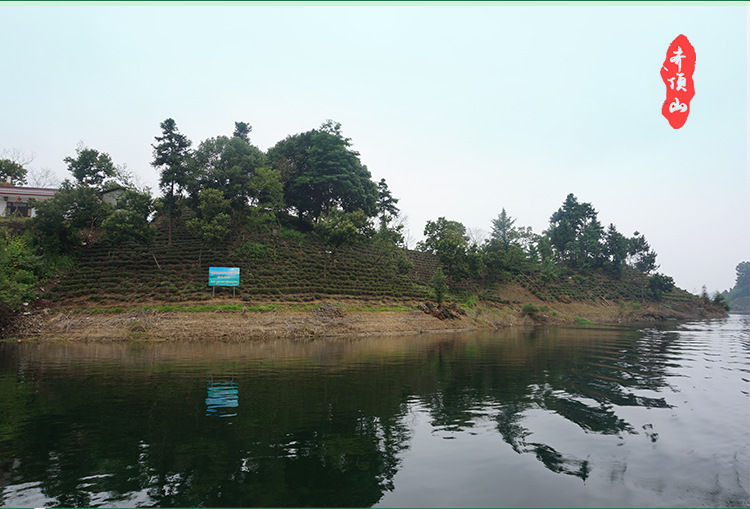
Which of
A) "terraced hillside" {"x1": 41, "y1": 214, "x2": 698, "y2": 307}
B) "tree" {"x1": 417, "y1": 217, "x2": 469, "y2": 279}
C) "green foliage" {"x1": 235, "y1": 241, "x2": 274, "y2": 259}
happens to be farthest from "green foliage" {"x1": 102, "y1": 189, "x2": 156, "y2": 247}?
"tree" {"x1": 417, "y1": 217, "x2": 469, "y2": 279}

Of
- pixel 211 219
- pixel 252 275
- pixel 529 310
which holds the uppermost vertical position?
pixel 211 219

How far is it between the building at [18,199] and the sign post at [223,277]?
122 ft

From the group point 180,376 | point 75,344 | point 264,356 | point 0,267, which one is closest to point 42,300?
point 0,267

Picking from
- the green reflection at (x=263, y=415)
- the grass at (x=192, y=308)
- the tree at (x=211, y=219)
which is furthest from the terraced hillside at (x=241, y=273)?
the green reflection at (x=263, y=415)

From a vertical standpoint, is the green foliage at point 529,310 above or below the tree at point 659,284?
below

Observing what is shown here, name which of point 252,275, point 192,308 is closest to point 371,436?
point 192,308

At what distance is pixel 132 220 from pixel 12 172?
44674 millimetres

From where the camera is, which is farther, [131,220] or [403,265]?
[403,265]

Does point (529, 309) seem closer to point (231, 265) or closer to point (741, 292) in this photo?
point (231, 265)

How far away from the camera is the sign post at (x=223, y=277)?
40375mm

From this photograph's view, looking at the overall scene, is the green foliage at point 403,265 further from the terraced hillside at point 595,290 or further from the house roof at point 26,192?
the house roof at point 26,192

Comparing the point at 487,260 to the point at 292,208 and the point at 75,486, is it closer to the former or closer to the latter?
the point at 292,208

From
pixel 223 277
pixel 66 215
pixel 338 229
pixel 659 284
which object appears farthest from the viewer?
pixel 659 284

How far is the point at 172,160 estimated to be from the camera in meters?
46.8
